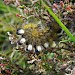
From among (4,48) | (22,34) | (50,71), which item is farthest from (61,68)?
(4,48)

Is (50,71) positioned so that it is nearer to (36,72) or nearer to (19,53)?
(36,72)

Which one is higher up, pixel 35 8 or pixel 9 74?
pixel 35 8

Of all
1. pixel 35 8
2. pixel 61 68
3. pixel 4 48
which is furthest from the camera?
pixel 4 48

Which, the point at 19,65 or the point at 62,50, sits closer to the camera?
the point at 62,50

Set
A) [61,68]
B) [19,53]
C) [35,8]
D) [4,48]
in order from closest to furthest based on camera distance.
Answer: [61,68] < [35,8] < [19,53] < [4,48]

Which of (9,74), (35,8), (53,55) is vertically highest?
(35,8)

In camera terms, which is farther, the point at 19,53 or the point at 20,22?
the point at 20,22

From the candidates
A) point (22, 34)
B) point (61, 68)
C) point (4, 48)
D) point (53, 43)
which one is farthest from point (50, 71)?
point (4, 48)

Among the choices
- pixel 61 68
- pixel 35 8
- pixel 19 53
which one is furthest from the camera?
pixel 19 53

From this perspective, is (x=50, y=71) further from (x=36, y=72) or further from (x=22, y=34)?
(x=22, y=34)
